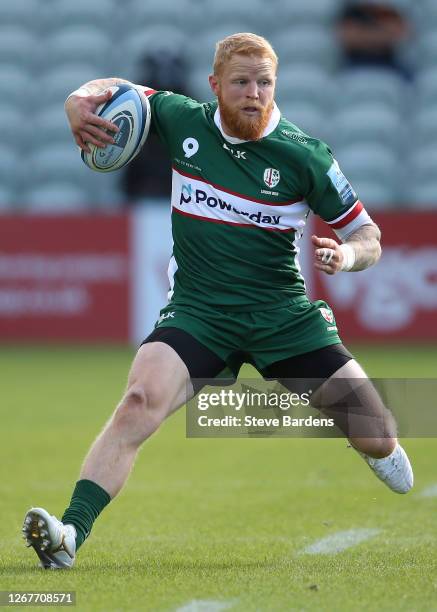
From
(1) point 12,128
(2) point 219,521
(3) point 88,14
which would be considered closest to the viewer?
(2) point 219,521

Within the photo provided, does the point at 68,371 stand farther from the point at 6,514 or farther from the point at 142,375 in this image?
the point at 142,375

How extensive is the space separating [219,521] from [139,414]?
154 cm

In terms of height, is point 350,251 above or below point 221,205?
below

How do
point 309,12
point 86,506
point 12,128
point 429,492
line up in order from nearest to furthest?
point 86,506 → point 429,492 → point 12,128 → point 309,12

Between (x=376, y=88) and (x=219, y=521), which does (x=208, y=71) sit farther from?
(x=219, y=521)

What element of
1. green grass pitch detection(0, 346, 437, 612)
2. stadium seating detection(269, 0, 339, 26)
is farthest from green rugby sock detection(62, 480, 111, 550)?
stadium seating detection(269, 0, 339, 26)

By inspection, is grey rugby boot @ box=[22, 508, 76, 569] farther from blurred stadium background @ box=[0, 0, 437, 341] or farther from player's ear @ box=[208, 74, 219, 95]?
blurred stadium background @ box=[0, 0, 437, 341]

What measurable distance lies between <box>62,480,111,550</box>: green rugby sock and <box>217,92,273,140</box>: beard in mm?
1611

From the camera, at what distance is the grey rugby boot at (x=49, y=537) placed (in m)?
4.88

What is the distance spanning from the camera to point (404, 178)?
19.3 m

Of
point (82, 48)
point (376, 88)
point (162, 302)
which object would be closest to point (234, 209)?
point (162, 302)

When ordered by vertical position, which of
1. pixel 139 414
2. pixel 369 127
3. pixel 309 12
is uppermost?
pixel 309 12

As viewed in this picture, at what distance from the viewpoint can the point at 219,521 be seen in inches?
256

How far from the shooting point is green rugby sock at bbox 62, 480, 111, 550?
16.7ft
